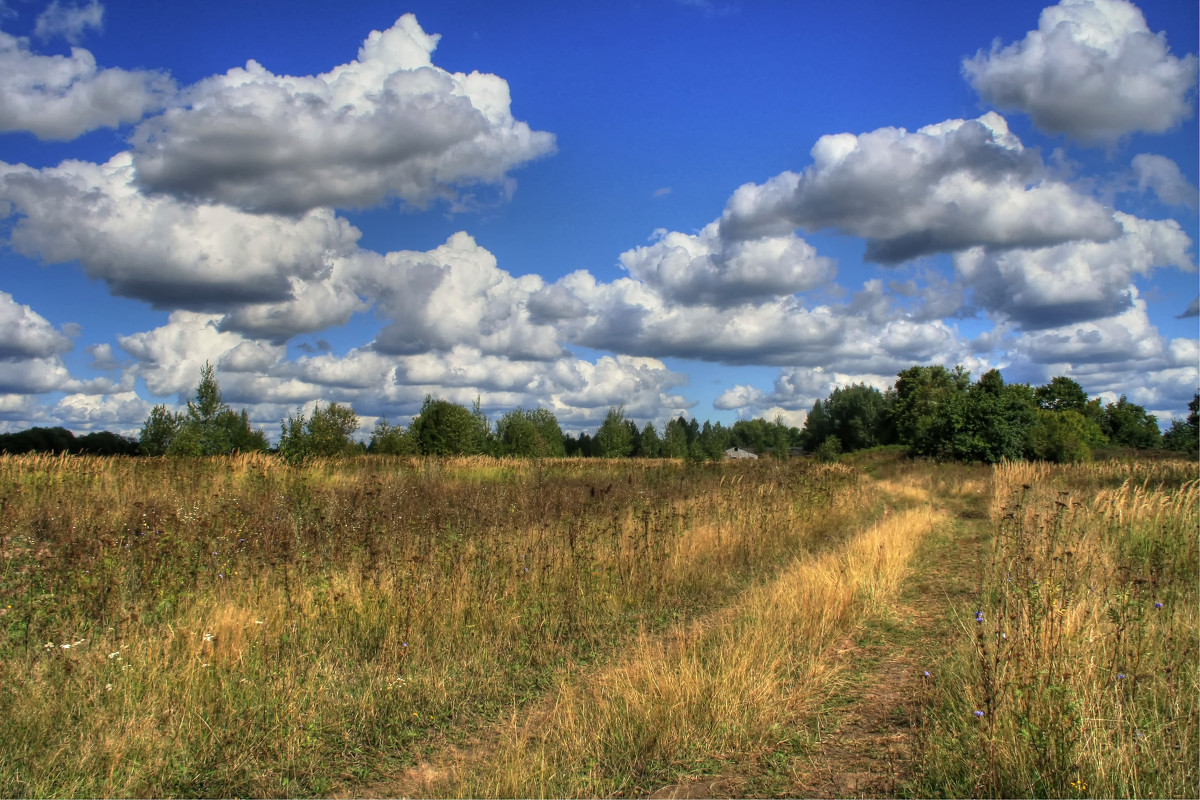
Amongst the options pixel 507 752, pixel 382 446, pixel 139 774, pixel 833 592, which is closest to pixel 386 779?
pixel 507 752

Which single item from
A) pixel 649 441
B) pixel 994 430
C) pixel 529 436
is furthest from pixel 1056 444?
pixel 649 441

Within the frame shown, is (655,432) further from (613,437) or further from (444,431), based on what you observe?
(444,431)

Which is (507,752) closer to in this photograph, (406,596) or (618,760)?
(618,760)

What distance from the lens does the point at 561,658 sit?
602 centimetres

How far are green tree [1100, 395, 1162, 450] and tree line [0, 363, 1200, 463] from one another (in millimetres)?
195

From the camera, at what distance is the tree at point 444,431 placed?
117 feet

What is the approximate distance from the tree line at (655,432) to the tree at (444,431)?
0.26 ft

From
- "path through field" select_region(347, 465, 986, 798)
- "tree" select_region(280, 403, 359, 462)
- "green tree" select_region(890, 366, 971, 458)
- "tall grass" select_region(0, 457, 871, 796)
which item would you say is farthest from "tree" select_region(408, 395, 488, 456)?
"green tree" select_region(890, 366, 971, 458)

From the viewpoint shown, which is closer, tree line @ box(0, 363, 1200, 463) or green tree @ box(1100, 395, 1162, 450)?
tree line @ box(0, 363, 1200, 463)

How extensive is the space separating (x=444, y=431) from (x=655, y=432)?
217ft

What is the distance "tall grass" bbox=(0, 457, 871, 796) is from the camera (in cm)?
417

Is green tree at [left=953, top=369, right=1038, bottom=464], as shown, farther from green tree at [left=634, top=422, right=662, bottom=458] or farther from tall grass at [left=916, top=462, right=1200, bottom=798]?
green tree at [left=634, top=422, right=662, bottom=458]

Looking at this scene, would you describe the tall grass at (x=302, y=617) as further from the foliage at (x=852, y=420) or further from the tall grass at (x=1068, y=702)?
the foliage at (x=852, y=420)

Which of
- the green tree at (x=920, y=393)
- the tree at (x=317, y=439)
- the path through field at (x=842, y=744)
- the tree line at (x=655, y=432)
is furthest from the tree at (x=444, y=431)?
the green tree at (x=920, y=393)
